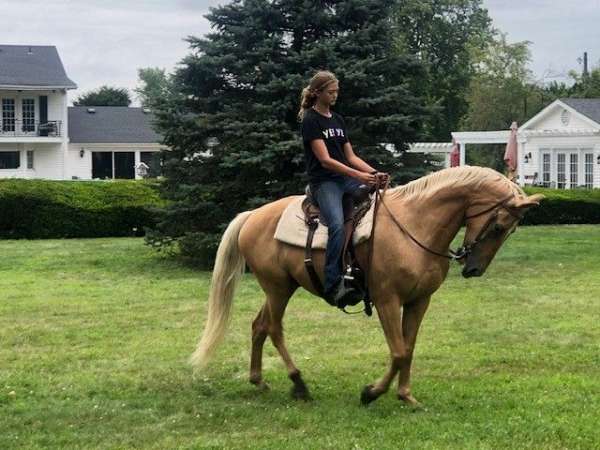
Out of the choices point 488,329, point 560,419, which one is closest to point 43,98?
point 488,329

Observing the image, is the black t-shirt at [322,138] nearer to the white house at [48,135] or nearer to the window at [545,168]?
the window at [545,168]

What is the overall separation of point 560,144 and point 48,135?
2539 cm

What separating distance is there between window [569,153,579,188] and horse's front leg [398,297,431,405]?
30522mm

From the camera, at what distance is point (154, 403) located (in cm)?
629

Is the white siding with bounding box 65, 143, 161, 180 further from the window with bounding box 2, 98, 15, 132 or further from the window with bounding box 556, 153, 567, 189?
the window with bounding box 556, 153, 567, 189

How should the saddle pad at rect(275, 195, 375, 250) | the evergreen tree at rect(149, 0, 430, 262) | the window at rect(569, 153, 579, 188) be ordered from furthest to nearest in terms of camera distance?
the window at rect(569, 153, 579, 188)
the evergreen tree at rect(149, 0, 430, 262)
the saddle pad at rect(275, 195, 375, 250)

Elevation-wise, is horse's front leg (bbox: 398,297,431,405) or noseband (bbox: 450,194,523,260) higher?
noseband (bbox: 450,194,523,260)

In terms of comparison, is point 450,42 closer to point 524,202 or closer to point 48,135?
point 48,135

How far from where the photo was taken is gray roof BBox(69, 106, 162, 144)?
46.0m

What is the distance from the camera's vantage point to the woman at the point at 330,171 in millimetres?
6133

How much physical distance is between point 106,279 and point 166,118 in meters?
3.14

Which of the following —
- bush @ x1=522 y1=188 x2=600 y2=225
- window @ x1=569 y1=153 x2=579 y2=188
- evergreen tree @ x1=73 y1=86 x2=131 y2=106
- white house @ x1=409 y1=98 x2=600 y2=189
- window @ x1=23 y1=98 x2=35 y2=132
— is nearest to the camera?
bush @ x1=522 y1=188 x2=600 y2=225

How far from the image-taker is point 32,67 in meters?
43.8

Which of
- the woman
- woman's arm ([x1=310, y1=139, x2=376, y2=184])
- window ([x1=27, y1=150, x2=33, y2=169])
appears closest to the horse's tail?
the woman
